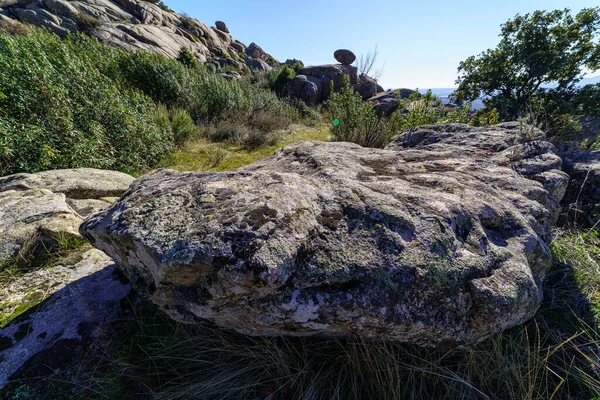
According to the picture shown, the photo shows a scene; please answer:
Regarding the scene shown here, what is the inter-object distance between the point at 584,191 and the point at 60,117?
819cm

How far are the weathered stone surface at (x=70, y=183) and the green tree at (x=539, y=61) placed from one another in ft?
32.8

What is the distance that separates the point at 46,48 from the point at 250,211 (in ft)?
27.1

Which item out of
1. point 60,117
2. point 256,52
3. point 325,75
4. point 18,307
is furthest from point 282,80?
point 256,52

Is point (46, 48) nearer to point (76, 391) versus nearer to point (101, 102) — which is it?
point (101, 102)

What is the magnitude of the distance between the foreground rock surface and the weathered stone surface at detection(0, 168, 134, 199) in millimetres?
2343

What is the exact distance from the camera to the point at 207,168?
252 inches

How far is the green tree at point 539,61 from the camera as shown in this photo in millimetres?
7336

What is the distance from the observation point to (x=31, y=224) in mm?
2518

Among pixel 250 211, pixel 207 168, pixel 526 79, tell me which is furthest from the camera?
pixel 526 79

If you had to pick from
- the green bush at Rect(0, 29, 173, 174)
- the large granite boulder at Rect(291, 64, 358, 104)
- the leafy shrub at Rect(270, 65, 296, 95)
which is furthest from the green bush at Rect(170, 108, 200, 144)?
the large granite boulder at Rect(291, 64, 358, 104)

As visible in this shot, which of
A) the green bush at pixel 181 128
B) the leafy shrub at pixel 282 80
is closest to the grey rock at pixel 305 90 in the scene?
the leafy shrub at pixel 282 80

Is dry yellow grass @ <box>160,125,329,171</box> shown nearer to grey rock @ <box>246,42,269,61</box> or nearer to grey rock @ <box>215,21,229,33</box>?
grey rock @ <box>246,42,269,61</box>

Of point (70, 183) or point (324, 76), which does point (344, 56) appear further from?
point (70, 183)

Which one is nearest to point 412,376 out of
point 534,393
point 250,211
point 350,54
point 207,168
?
point 534,393
